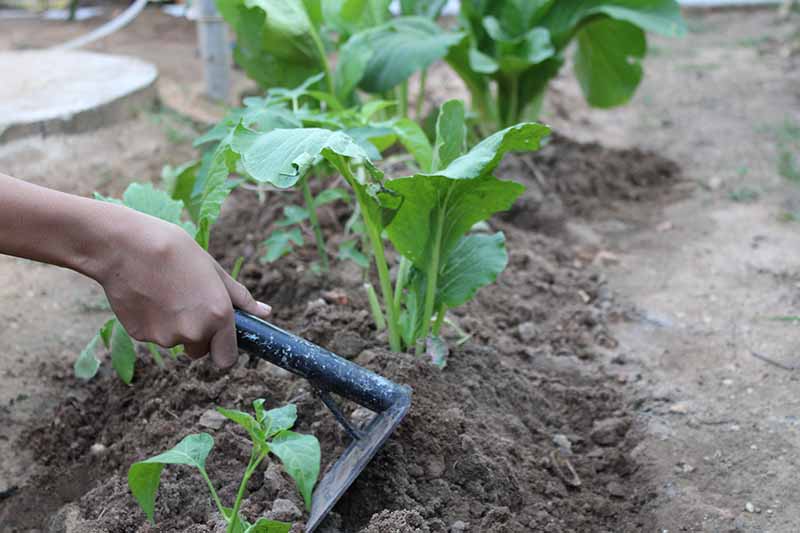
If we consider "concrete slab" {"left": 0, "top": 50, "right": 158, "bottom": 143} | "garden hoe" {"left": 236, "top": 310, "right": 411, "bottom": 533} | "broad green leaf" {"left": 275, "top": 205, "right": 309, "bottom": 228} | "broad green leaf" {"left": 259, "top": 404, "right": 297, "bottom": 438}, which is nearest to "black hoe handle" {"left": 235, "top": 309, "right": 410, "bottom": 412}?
"garden hoe" {"left": 236, "top": 310, "right": 411, "bottom": 533}

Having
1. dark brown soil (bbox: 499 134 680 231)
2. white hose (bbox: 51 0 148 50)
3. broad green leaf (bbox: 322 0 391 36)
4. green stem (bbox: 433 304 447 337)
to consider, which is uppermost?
broad green leaf (bbox: 322 0 391 36)

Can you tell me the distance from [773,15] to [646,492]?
5686 mm

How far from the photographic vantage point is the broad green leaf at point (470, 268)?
77.2 inches

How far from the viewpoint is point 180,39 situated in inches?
223

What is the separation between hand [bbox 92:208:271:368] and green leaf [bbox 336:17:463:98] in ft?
4.60

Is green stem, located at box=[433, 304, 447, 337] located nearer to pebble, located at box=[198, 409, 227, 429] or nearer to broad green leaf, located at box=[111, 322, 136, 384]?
pebble, located at box=[198, 409, 227, 429]

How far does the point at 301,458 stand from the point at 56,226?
54 centimetres

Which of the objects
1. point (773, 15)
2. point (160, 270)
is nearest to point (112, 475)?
point (160, 270)

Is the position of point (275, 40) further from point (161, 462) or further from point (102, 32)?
point (102, 32)

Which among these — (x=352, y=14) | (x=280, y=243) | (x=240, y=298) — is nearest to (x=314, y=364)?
(x=240, y=298)

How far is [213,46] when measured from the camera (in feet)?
13.7

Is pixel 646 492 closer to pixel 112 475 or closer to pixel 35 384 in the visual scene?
pixel 112 475

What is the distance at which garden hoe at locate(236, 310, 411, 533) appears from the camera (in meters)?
1.58

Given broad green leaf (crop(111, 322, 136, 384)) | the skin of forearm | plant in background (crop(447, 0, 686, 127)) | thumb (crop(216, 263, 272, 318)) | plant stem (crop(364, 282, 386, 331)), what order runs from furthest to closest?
plant in background (crop(447, 0, 686, 127)), plant stem (crop(364, 282, 386, 331)), broad green leaf (crop(111, 322, 136, 384)), thumb (crop(216, 263, 272, 318)), the skin of forearm
